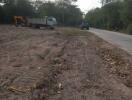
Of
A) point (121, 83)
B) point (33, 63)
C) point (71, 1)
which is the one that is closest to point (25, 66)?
point (33, 63)

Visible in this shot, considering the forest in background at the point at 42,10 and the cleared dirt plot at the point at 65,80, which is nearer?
the cleared dirt plot at the point at 65,80

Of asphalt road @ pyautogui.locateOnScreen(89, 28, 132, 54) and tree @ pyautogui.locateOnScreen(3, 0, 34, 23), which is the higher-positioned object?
tree @ pyautogui.locateOnScreen(3, 0, 34, 23)

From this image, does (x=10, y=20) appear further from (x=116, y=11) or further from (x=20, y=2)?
(x=116, y=11)

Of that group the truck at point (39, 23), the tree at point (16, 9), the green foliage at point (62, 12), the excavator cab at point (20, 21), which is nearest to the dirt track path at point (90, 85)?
the truck at point (39, 23)

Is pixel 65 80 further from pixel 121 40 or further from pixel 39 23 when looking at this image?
pixel 39 23

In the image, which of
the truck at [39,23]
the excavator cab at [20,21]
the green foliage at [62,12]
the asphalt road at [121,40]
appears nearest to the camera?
the asphalt road at [121,40]

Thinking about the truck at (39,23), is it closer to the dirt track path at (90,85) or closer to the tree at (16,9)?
the tree at (16,9)

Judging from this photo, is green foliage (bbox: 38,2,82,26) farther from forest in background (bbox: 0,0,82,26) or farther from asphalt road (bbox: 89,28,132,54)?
asphalt road (bbox: 89,28,132,54)

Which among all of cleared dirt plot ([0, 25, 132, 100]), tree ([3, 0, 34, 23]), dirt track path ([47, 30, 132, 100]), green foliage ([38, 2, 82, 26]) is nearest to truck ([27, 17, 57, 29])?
tree ([3, 0, 34, 23])

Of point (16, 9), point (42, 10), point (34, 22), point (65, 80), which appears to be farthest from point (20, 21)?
point (65, 80)

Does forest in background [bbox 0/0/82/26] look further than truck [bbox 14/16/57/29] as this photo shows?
Yes

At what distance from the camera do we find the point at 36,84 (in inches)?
324

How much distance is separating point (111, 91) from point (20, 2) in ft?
211

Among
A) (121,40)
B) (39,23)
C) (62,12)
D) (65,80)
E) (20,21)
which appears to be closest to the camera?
(65,80)
